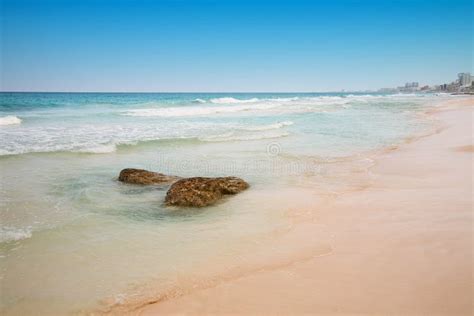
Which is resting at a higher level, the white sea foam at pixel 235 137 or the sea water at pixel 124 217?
the white sea foam at pixel 235 137

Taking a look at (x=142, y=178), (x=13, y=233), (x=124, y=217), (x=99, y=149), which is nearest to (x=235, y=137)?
(x=99, y=149)

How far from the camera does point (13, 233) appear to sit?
17.6 feet

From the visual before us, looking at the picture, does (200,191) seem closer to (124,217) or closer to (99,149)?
(124,217)

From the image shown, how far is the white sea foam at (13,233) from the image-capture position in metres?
5.17

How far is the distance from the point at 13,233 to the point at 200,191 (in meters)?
3.26

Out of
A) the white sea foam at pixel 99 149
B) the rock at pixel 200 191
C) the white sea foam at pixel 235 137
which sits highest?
the white sea foam at pixel 235 137

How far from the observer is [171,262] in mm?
4383

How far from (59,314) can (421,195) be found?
6.38 m

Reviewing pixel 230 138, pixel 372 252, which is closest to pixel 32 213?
pixel 372 252

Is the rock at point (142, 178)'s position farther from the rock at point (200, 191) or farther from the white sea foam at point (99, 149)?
the white sea foam at point (99, 149)

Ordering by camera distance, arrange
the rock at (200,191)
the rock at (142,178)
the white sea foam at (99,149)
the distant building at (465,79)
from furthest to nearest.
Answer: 1. the distant building at (465,79)
2. the white sea foam at (99,149)
3. the rock at (142,178)
4. the rock at (200,191)

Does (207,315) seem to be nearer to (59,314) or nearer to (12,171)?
(59,314)

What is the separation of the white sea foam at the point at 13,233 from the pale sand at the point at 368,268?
2.97m

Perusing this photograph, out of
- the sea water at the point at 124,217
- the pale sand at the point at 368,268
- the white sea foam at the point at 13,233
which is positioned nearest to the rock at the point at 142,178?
the sea water at the point at 124,217
